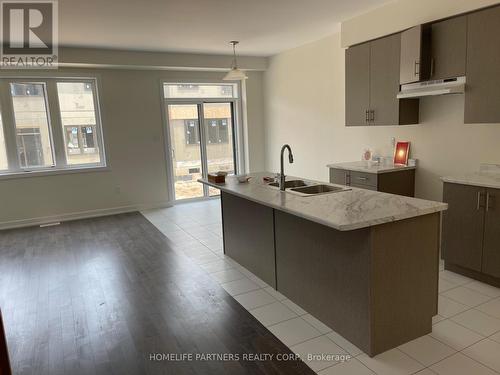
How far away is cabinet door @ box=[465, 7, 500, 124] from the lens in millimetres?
3070

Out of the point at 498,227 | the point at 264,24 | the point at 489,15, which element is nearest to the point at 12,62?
the point at 264,24

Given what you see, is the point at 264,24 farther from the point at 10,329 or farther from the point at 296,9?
the point at 10,329

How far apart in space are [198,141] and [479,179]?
16.8ft

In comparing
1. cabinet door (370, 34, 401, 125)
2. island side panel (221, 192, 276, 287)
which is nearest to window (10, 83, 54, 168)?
island side panel (221, 192, 276, 287)

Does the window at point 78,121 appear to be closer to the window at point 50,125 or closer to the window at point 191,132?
the window at point 50,125

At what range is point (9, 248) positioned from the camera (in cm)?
485

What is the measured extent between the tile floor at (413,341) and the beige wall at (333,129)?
1215 millimetres

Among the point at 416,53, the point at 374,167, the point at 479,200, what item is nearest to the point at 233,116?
the point at 374,167

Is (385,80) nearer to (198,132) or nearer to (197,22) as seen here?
(197,22)

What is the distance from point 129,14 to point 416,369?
420 cm

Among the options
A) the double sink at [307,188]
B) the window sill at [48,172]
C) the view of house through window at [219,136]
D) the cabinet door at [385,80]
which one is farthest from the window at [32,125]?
the cabinet door at [385,80]

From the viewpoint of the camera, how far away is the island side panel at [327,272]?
2324mm

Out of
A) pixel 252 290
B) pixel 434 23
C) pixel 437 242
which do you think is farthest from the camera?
pixel 434 23
